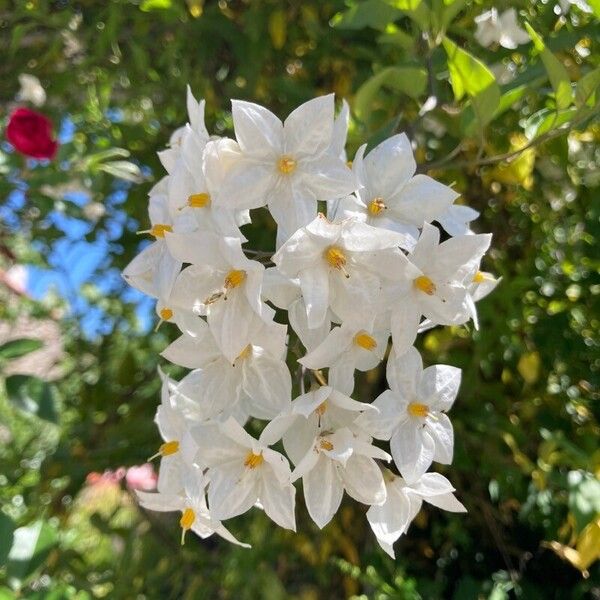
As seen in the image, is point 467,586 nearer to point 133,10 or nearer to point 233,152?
point 233,152

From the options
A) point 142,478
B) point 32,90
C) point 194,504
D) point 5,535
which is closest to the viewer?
point 194,504

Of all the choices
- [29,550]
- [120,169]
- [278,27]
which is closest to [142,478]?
[120,169]

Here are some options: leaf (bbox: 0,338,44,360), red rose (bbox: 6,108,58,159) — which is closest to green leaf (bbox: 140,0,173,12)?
red rose (bbox: 6,108,58,159)

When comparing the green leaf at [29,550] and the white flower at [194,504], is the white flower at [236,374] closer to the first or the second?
the white flower at [194,504]

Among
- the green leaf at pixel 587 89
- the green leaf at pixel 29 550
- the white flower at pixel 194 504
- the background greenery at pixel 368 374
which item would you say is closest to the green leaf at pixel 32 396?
the background greenery at pixel 368 374

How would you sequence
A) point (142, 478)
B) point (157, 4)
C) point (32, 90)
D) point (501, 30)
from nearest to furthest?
point (501, 30)
point (157, 4)
point (32, 90)
point (142, 478)

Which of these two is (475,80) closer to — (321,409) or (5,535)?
(321,409)

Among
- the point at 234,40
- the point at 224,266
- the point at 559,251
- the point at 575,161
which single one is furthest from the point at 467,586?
the point at 234,40
